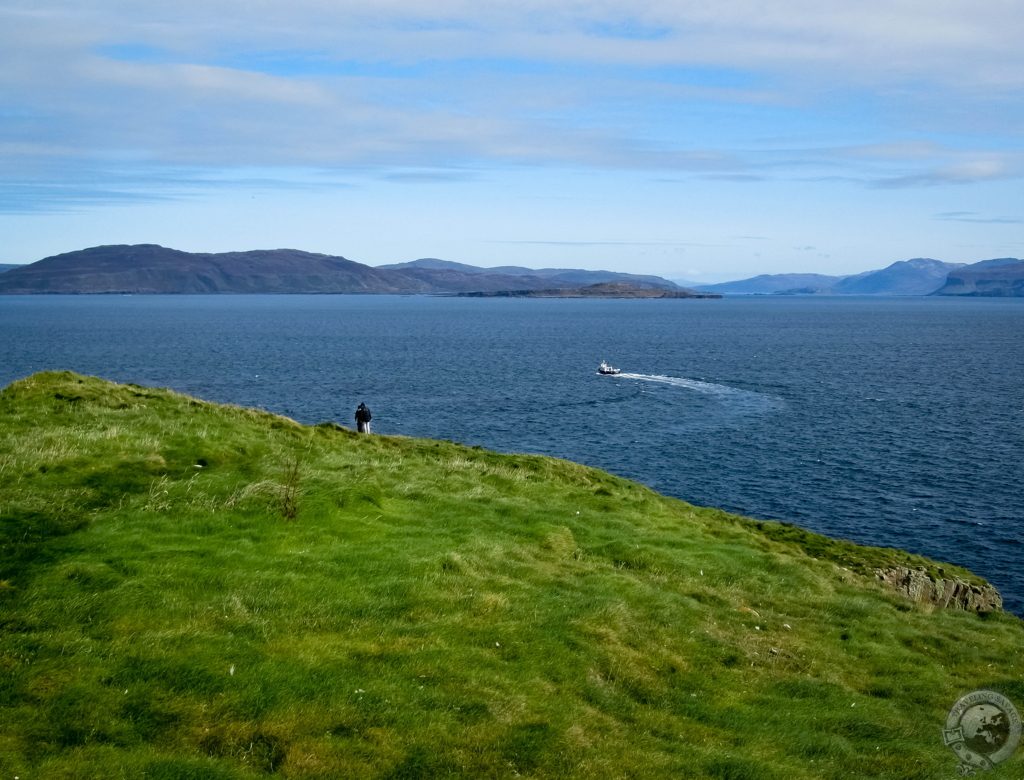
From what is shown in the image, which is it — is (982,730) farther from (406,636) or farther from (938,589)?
(938,589)

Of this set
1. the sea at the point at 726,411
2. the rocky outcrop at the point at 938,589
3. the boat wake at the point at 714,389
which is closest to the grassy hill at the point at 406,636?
the rocky outcrop at the point at 938,589

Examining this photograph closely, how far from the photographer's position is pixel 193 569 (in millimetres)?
20938

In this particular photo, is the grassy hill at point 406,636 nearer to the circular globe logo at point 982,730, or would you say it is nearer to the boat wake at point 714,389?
the circular globe logo at point 982,730

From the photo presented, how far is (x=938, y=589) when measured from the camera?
3956cm

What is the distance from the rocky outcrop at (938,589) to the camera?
3891cm

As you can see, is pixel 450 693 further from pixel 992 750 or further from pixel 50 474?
pixel 50 474

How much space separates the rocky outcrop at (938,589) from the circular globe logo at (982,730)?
18.4 m

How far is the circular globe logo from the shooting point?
17.5 meters

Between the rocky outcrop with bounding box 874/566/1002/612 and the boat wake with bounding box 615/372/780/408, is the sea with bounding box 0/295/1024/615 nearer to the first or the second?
the boat wake with bounding box 615/372/780/408

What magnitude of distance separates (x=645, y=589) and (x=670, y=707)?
21.9 ft

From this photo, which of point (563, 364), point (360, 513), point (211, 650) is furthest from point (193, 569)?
point (563, 364)

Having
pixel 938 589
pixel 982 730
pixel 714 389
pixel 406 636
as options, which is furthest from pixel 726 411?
pixel 406 636

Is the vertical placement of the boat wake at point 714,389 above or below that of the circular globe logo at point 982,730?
below

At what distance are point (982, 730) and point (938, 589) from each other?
2272cm
